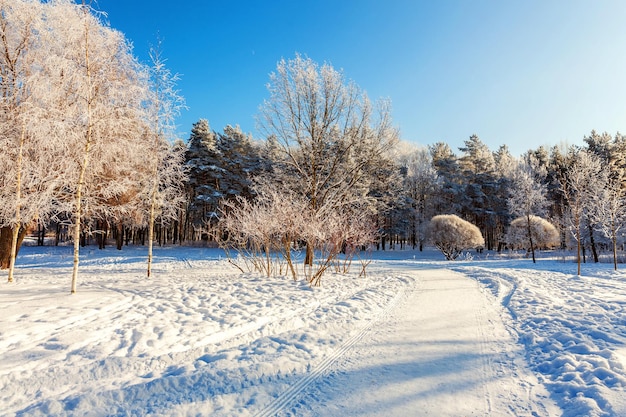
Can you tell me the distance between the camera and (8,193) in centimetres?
1016

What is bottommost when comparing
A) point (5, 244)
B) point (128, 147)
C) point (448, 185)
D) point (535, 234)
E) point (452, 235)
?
point (5, 244)

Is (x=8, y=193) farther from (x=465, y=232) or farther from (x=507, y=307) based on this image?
(x=465, y=232)

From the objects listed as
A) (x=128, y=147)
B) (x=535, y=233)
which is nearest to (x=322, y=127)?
A: (x=128, y=147)

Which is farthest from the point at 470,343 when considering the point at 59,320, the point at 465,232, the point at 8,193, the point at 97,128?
the point at 465,232

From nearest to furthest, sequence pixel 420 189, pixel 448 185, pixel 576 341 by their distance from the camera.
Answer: pixel 576 341
pixel 448 185
pixel 420 189

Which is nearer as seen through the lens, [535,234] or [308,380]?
[308,380]

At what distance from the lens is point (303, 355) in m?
4.62

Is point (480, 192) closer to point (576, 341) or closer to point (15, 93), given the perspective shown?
point (576, 341)

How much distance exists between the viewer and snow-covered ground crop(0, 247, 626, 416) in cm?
334

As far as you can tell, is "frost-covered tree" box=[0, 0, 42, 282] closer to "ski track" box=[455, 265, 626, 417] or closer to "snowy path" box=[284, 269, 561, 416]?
"snowy path" box=[284, 269, 561, 416]

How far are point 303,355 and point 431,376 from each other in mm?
1703

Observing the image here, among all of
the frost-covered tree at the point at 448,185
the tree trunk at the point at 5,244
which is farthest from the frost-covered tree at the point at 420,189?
the tree trunk at the point at 5,244

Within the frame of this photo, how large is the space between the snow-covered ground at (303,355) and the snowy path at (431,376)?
21 millimetres

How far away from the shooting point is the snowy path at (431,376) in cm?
323
